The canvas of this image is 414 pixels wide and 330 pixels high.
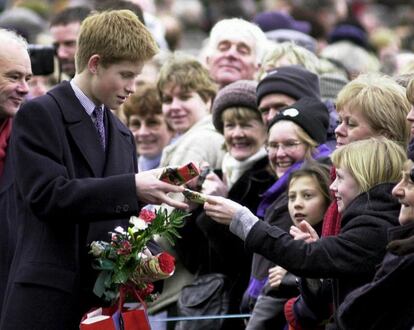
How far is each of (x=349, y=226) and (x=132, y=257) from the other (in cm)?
100

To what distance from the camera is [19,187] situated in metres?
6.27

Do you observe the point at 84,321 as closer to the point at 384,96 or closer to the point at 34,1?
the point at 384,96

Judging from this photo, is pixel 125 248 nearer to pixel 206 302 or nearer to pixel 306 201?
pixel 306 201

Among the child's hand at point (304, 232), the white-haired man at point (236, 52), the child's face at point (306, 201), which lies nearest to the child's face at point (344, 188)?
the child's hand at point (304, 232)

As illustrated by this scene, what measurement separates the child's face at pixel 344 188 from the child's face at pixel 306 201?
28.1 inches

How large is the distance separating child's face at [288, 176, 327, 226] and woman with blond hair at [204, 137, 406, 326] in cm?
63

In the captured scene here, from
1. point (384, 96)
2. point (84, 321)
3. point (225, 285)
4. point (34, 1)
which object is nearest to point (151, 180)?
point (84, 321)

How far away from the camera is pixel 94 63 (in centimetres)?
641

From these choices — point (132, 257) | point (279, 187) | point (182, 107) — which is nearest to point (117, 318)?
point (132, 257)

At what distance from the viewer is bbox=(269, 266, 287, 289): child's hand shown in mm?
7309

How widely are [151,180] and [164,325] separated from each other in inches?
103

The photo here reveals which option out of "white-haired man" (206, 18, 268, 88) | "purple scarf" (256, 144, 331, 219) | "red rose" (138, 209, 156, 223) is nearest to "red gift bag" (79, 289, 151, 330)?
"red rose" (138, 209, 156, 223)

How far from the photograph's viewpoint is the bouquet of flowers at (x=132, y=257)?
622 centimetres

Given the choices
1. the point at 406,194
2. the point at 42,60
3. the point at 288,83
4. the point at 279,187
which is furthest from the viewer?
the point at 42,60
